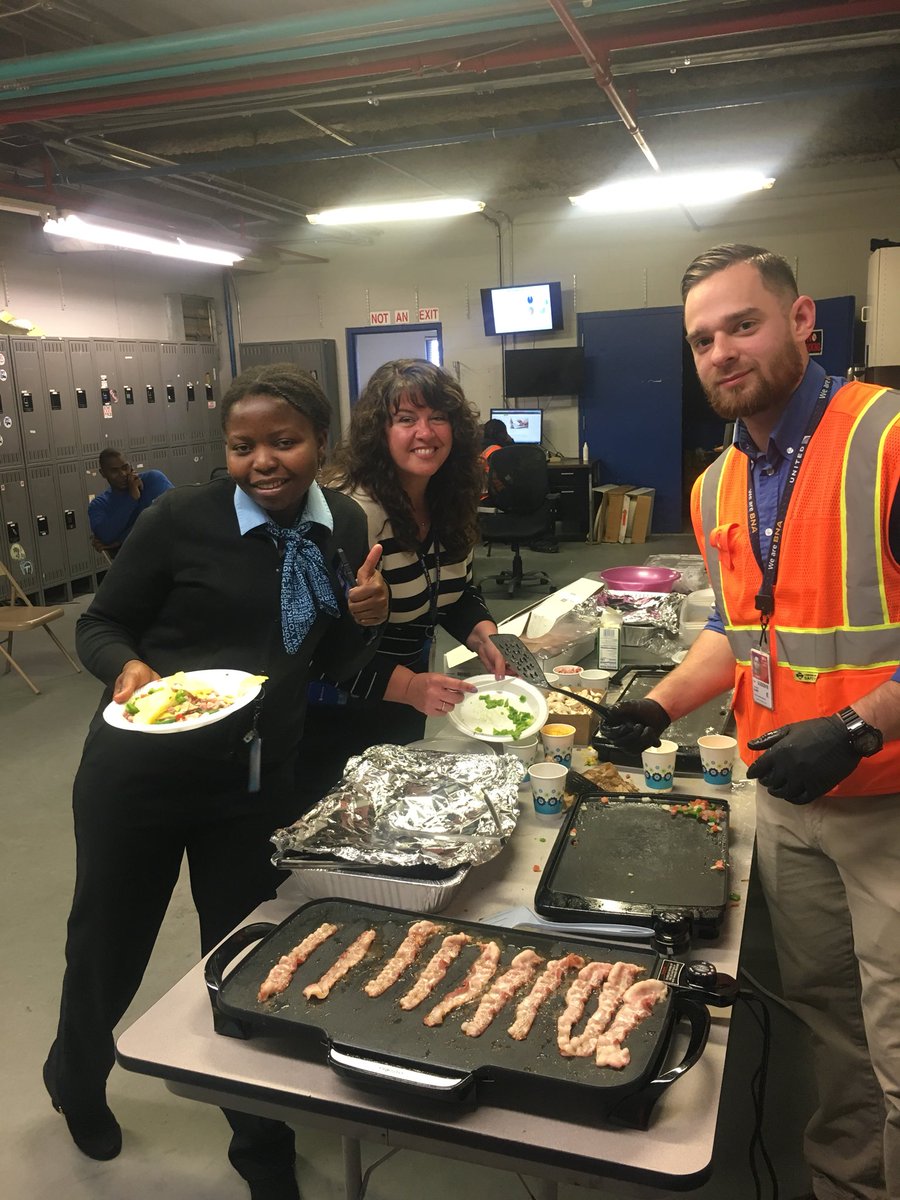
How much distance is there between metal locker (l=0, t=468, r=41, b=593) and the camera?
703 centimetres

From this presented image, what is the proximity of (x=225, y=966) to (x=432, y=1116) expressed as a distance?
0.41m

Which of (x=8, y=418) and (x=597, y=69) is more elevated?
(x=597, y=69)

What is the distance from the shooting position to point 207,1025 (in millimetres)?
1239

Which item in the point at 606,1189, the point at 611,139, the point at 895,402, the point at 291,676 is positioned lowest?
the point at 606,1189

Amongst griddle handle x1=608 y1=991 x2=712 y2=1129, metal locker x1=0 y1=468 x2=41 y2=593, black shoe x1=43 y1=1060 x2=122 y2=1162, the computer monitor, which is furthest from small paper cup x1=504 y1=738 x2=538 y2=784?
the computer monitor

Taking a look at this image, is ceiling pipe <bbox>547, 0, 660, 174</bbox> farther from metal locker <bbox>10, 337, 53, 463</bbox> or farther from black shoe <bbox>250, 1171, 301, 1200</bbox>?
metal locker <bbox>10, 337, 53, 463</bbox>

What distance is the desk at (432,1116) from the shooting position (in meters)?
0.99

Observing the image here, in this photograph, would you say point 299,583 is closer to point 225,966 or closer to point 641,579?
point 225,966

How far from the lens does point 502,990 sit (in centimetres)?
119

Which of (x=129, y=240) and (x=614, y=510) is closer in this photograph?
(x=129, y=240)

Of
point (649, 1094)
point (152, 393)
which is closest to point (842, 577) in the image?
point (649, 1094)

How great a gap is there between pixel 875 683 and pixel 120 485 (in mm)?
5303

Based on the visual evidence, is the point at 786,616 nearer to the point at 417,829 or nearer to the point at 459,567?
the point at 417,829

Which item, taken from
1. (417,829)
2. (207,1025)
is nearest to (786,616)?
(417,829)
